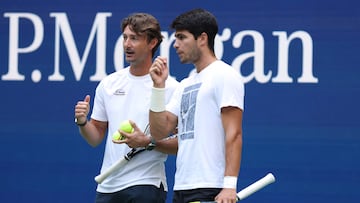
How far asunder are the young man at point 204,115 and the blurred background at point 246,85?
1343 mm

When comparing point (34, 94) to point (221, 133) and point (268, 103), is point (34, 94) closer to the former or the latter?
point (268, 103)

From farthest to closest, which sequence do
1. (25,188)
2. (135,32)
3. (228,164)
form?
(25,188), (135,32), (228,164)

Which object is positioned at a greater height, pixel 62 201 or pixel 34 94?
pixel 34 94

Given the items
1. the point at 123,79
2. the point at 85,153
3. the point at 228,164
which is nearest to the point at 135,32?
the point at 123,79

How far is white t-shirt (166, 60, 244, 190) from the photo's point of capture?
4.37 m

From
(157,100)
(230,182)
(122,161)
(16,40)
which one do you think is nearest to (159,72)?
(157,100)

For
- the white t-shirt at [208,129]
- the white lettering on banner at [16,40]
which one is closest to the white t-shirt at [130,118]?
the white t-shirt at [208,129]

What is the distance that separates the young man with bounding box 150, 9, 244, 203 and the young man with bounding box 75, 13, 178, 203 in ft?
0.97

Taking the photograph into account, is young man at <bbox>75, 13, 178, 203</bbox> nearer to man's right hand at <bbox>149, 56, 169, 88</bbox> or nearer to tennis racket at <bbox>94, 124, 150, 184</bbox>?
tennis racket at <bbox>94, 124, 150, 184</bbox>

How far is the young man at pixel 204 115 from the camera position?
4.32 metres

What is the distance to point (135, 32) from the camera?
4.88m

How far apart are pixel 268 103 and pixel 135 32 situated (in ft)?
4.10

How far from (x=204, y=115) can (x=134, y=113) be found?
57 cm

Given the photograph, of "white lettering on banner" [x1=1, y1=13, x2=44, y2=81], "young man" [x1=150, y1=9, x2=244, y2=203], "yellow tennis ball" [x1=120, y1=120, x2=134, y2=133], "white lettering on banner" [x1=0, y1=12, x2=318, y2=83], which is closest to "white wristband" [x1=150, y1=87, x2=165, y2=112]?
"young man" [x1=150, y1=9, x2=244, y2=203]
